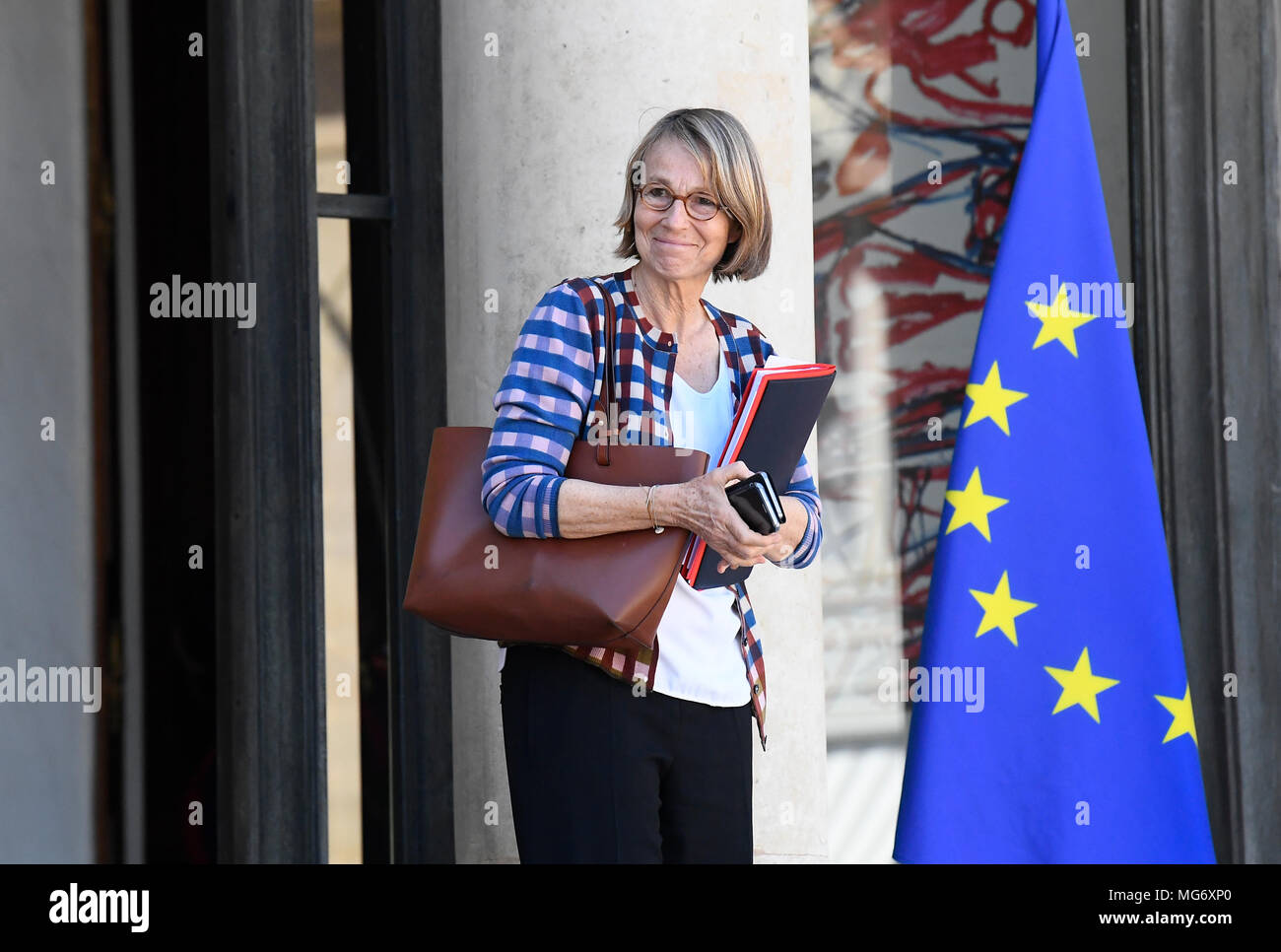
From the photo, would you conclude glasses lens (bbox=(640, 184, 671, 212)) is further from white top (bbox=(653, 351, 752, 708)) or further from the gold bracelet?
the gold bracelet

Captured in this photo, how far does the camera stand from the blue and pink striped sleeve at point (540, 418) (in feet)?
8.86

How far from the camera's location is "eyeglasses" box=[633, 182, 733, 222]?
2.88m

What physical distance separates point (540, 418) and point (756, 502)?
424 millimetres

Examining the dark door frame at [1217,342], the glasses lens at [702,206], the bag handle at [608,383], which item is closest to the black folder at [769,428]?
the bag handle at [608,383]

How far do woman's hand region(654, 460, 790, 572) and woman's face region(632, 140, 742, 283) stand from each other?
44cm

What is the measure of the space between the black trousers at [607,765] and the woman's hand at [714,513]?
320mm

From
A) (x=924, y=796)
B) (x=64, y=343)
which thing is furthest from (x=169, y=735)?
(x=924, y=796)

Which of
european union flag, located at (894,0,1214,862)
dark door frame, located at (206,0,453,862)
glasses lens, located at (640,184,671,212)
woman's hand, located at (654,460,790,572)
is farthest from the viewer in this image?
european union flag, located at (894,0,1214,862)

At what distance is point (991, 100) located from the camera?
4734mm

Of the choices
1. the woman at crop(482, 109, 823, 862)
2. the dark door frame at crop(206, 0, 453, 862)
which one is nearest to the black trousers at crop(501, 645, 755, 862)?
the woman at crop(482, 109, 823, 862)

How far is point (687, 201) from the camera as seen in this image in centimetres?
288

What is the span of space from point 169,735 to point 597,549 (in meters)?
→ 1.66

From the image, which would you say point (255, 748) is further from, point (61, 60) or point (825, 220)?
point (825, 220)

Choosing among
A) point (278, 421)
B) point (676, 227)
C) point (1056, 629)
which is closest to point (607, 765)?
point (676, 227)
